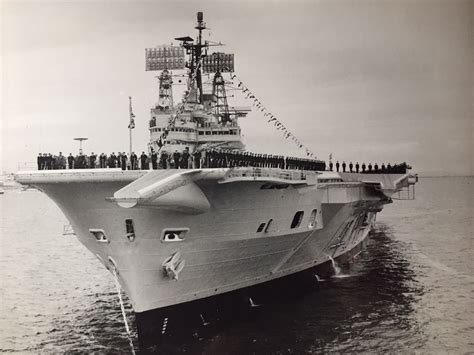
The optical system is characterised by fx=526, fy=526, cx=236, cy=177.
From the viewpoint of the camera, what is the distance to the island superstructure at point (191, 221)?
12531 millimetres

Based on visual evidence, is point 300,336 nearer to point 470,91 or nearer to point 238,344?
point 238,344

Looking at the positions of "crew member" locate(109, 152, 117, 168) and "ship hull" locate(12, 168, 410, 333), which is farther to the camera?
"crew member" locate(109, 152, 117, 168)

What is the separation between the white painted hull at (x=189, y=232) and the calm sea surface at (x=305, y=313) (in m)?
1.35

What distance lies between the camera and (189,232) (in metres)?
13.5

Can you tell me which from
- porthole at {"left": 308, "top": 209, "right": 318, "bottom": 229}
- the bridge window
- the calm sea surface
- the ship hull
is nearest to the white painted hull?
the ship hull

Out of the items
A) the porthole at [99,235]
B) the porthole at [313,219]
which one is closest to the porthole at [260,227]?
the porthole at [313,219]

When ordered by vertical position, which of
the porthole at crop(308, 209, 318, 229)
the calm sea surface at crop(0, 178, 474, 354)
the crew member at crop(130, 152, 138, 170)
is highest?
the crew member at crop(130, 152, 138, 170)

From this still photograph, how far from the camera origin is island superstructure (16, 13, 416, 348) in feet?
41.1

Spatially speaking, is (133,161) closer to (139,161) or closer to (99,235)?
(139,161)

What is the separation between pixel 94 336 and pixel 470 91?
13.5m

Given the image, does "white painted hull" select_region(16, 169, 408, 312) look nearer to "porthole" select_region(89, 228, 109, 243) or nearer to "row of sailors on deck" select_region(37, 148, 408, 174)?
"porthole" select_region(89, 228, 109, 243)

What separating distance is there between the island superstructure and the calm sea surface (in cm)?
146

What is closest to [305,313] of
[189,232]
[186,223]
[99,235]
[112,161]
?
[189,232]

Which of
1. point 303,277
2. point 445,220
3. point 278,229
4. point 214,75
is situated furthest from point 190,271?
point 445,220
